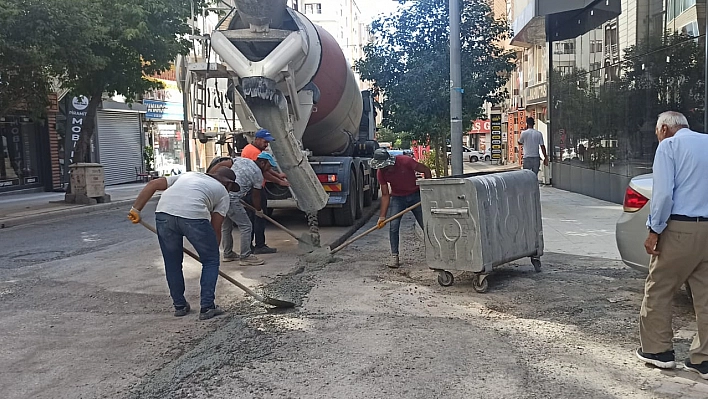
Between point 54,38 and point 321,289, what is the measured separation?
9.89 metres

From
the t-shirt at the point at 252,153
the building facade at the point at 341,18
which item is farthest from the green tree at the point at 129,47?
the building facade at the point at 341,18

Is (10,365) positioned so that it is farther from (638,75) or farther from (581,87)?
(581,87)

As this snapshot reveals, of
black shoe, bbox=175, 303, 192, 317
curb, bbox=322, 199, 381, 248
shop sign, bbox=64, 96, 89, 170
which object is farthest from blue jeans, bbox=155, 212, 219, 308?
shop sign, bbox=64, 96, 89, 170

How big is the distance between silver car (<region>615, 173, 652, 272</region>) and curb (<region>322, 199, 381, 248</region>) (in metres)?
4.42

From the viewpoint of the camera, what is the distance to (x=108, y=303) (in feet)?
21.9

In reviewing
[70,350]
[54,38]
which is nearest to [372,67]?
[54,38]

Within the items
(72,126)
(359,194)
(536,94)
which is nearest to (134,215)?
(359,194)

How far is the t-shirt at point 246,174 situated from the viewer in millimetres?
8484

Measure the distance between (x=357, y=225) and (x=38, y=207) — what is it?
9.38 meters

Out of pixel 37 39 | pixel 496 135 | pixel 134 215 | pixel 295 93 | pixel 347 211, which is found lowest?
pixel 347 211

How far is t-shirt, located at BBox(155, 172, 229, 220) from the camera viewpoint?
5867 millimetres

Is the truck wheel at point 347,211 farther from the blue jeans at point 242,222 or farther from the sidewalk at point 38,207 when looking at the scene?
the sidewalk at point 38,207

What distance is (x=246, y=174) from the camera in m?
A: 8.50

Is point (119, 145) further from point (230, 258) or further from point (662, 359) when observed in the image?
point (662, 359)
